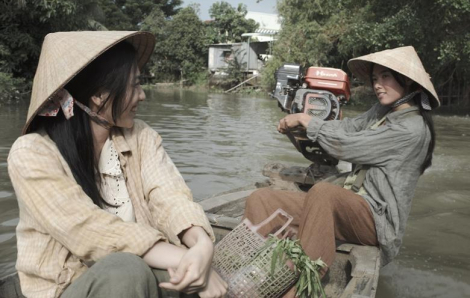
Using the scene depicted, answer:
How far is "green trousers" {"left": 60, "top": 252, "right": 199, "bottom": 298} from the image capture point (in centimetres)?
128

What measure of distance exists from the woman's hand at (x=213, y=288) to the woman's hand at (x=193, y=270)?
0.06 feet

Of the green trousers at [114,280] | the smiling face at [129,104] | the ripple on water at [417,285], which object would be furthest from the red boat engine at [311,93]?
the green trousers at [114,280]

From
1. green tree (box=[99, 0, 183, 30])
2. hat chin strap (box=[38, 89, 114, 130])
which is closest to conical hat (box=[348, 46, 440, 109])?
hat chin strap (box=[38, 89, 114, 130])

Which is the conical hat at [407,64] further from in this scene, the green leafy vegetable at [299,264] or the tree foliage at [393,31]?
the tree foliage at [393,31]

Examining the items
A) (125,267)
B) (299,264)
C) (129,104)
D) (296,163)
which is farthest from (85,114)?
(296,163)

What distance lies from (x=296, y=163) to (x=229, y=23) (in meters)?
25.8

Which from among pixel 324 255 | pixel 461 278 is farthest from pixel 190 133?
pixel 324 255

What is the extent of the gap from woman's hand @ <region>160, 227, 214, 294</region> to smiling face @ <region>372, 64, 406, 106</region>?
5.37 feet

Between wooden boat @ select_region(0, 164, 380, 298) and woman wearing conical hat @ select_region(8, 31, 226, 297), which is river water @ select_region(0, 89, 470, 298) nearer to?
wooden boat @ select_region(0, 164, 380, 298)

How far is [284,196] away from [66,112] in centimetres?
148

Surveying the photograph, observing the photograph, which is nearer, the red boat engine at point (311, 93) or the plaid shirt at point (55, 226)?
the plaid shirt at point (55, 226)

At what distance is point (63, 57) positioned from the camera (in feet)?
5.11

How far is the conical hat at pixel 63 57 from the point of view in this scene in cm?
151

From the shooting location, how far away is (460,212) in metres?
4.88
